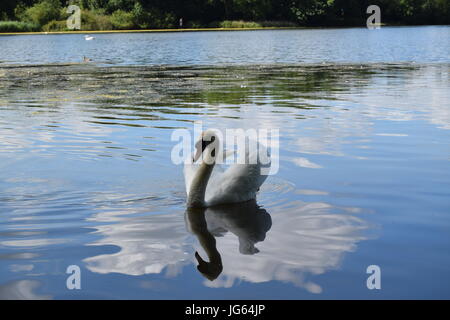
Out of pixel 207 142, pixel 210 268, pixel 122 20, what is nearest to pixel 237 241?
pixel 210 268

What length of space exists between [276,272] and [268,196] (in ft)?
8.05

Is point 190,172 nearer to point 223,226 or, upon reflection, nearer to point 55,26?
point 223,226

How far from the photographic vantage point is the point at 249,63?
3117 cm

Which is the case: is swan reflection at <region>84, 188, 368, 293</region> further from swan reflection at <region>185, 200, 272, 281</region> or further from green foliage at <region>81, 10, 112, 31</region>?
green foliage at <region>81, 10, 112, 31</region>

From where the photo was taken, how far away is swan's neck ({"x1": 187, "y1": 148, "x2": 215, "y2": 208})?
22.8ft

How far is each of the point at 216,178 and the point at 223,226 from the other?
2.90ft

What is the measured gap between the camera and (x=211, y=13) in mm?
99625

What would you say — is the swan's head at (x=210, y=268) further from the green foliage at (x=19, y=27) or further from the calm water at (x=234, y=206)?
the green foliage at (x=19, y=27)

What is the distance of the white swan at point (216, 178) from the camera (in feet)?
22.9

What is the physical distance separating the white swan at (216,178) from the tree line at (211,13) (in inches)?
A: 3100

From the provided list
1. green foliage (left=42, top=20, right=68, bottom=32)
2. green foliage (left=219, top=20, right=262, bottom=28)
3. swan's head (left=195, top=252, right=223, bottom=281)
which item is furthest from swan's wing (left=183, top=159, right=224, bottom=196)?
green foliage (left=219, top=20, right=262, bottom=28)

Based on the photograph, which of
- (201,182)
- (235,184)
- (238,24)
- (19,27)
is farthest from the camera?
(238,24)

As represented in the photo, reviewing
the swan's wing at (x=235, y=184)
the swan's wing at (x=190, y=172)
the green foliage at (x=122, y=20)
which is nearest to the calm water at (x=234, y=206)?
the swan's wing at (x=235, y=184)
